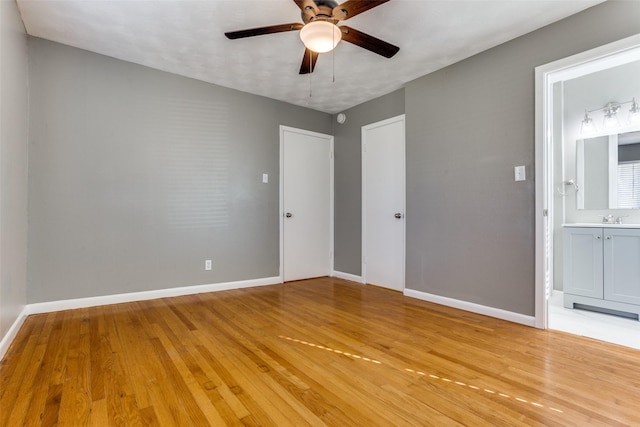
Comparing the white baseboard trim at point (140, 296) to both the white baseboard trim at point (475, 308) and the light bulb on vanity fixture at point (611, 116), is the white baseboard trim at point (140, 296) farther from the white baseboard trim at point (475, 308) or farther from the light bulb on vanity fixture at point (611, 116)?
the light bulb on vanity fixture at point (611, 116)

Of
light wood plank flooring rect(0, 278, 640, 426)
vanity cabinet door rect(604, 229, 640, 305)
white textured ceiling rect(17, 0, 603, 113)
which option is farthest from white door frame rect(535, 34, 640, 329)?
vanity cabinet door rect(604, 229, 640, 305)

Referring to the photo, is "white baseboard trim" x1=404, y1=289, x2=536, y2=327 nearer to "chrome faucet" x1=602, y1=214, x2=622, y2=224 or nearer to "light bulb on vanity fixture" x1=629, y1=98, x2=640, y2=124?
"chrome faucet" x1=602, y1=214, x2=622, y2=224

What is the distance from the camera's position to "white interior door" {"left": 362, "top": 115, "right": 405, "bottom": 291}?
12.5 feet

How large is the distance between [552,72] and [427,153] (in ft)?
4.04

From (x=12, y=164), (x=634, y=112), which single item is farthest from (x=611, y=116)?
(x=12, y=164)

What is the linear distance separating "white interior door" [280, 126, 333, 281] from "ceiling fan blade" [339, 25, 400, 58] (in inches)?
81.5

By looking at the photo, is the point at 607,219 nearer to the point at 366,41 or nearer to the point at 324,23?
the point at 366,41

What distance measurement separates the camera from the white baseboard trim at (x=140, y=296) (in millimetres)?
2828

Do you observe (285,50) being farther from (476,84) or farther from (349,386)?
(349,386)

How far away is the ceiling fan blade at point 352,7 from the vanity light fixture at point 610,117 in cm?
307

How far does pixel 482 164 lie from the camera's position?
2.93 metres

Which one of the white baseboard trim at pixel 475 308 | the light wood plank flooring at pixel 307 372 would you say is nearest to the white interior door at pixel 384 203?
the white baseboard trim at pixel 475 308

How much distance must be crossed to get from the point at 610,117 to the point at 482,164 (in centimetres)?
172

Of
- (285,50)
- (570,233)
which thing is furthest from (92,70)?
(570,233)
